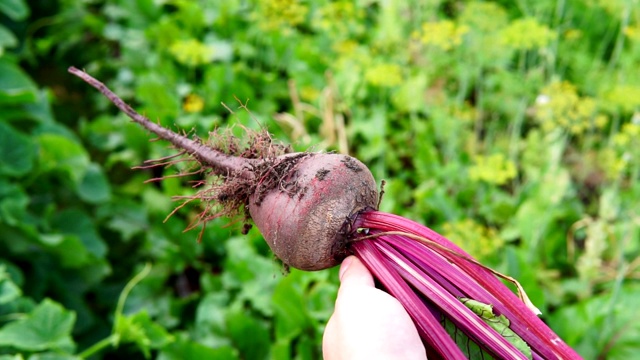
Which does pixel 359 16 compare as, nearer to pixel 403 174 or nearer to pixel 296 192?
pixel 403 174

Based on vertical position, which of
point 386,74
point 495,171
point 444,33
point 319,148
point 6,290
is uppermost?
point 444,33

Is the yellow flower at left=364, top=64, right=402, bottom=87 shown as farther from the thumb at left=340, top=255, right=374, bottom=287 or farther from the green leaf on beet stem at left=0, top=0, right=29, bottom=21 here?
the green leaf on beet stem at left=0, top=0, right=29, bottom=21

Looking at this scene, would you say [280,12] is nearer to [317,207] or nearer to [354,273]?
[317,207]

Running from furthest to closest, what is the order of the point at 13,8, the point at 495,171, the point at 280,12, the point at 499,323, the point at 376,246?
the point at 13,8, the point at 280,12, the point at 495,171, the point at 376,246, the point at 499,323

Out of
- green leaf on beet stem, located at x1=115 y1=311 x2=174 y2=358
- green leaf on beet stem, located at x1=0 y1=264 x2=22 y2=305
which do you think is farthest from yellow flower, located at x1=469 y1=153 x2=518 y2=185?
green leaf on beet stem, located at x1=0 y1=264 x2=22 y2=305

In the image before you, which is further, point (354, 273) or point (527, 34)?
point (527, 34)

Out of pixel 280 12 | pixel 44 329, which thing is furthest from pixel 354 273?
pixel 280 12

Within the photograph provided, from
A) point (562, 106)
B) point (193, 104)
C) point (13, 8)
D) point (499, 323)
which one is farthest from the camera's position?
point (13, 8)
